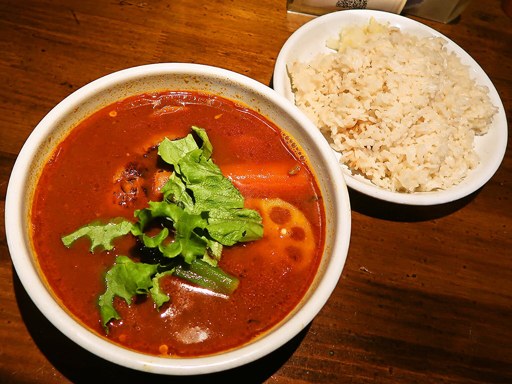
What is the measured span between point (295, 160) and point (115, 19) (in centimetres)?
141

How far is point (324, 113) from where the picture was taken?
7.59 ft

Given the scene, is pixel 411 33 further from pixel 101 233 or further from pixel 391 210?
pixel 101 233

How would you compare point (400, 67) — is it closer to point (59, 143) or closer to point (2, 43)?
point (59, 143)

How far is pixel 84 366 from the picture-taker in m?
1.58

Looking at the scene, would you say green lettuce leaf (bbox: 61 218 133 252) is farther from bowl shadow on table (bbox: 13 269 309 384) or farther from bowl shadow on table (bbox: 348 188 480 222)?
bowl shadow on table (bbox: 348 188 480 222)

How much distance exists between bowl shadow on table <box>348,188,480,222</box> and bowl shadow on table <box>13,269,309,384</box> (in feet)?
2.67

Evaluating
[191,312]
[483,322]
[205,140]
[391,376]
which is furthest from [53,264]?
[483,322]

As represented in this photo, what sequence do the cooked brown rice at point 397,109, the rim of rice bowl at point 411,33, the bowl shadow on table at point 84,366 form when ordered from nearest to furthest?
the bowl shadow on table at point 84,366
the rim of rice bowl at point 411,33
the cooked brown rice at point 397,109

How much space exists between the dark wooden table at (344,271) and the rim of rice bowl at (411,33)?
12cm

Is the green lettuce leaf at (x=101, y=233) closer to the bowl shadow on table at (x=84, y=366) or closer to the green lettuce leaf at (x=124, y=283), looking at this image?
the green lettuce leaf at (x=124, y=283)

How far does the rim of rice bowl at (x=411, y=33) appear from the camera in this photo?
1996 millimetres

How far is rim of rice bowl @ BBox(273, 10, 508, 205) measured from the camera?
200 cm

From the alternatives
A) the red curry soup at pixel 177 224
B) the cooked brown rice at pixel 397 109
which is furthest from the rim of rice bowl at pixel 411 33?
the red curry soup at pixel 177 224

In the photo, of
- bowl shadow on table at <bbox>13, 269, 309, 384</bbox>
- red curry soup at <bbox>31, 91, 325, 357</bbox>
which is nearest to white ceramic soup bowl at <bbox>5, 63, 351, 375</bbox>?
red curry soup at <bbox>31, 91, 325, 357</bbox>
